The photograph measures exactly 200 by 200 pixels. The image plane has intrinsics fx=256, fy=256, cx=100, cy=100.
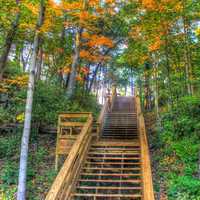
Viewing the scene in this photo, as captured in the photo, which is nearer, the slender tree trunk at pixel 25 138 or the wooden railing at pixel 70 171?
the wooden railing at pixel 70 171

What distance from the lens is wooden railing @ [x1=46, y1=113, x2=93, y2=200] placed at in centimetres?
466

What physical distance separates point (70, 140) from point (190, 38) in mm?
5731

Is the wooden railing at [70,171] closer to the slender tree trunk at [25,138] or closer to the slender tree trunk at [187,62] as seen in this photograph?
the slender tree trunk at [25,138]

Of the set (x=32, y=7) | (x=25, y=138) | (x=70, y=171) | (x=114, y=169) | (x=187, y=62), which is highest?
(x=32, y=7)

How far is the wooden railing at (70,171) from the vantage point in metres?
4.66

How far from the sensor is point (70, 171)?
18.5ft

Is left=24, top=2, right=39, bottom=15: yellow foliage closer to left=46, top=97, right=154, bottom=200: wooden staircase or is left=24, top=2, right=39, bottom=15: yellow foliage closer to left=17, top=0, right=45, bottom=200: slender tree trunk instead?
left=17, top=0, right=45, bottom=200: slender tree trunk

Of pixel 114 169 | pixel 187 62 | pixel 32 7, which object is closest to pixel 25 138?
pixel 114 169

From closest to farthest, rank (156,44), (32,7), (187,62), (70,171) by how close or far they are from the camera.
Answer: (70,171) < (187,62) < (32,7) < (156,44)

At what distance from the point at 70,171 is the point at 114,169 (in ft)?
5.18

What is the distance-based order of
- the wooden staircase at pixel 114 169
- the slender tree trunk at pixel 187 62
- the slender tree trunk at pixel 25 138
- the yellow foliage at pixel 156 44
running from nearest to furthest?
the wooden staircase at pixel 114 169 → the slender tree trunk at pixel 25 138 → the slender tree trunk at pixel 187 62 → the yellow foliage at pixel 156 44

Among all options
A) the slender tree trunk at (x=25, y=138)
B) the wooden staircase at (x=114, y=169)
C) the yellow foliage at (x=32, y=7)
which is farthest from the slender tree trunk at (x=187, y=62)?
the yellow foliage at (x=32, y=7)

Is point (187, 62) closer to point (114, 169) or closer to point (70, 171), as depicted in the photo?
point (114, 169)

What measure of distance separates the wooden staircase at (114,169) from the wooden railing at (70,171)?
0.02 meters
